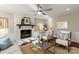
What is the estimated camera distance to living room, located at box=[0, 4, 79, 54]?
5.73 feet

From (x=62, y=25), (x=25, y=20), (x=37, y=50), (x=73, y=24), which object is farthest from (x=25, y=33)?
(x=73, y=24)

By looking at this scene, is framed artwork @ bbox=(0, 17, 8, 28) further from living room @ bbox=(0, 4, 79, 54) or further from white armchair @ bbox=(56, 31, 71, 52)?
white armchair @ bbox=(56, 31, 71, 52)

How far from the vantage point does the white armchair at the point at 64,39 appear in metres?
1.83

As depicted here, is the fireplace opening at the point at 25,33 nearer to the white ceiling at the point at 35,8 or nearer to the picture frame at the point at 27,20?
the picture frame at the point at 27,20

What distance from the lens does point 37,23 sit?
75.5 inches

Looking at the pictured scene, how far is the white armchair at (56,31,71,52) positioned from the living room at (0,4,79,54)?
6cm

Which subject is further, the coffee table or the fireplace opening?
the fireplace opening

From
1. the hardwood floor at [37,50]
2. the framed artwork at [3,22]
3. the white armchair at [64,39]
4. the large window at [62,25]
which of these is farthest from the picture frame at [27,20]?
the white armchair at [64,39]

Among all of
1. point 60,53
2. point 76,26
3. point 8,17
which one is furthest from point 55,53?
point 8,17

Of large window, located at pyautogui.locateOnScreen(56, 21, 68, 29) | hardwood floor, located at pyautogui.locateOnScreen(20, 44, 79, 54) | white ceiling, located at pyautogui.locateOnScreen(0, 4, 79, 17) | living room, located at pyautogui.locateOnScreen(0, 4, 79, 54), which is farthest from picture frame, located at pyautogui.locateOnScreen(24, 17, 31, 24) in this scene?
large window, located at pyautogui.locateOnScreen(56, 21, 68, 29)

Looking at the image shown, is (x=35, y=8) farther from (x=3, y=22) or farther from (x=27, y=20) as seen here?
(x=3, y=22)

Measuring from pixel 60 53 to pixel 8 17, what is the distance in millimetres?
1365

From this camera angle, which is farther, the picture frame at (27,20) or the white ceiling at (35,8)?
the picture frame at (27,20)

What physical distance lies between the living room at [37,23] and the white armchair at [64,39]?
0.06 meters
